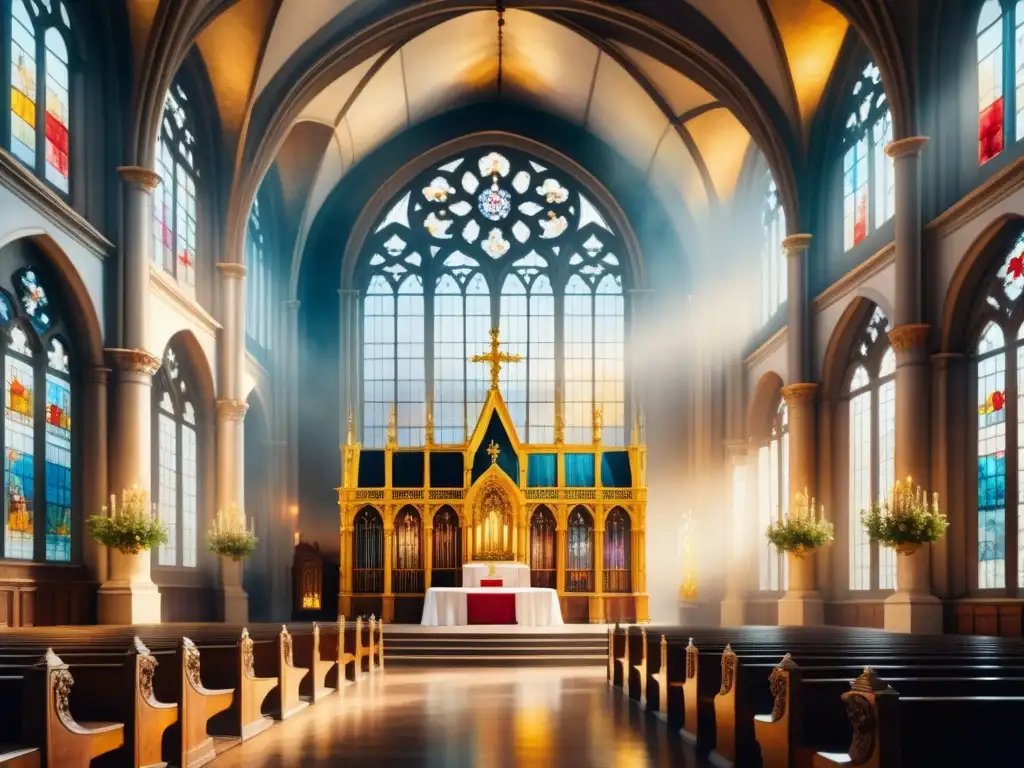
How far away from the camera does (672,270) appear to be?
30.3 metres

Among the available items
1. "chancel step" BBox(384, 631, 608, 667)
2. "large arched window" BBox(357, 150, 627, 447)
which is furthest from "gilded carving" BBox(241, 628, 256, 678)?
"large arched window" BBox(357, 150, 627, 447)

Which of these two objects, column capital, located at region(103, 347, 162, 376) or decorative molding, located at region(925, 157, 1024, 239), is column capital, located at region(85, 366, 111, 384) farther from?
decorative molding, located at region(925, 157, 1024, 239)

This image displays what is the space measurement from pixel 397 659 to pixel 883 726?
1634 centimetres

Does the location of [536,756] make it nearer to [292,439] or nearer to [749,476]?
[749,476]

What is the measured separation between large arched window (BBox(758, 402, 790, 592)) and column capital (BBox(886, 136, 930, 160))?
25.5 ft

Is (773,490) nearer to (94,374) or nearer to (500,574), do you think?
(500,574)

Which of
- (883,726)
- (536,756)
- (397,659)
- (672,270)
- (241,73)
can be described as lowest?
(397,659)

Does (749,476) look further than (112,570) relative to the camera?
Yes

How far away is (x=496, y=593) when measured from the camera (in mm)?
23984

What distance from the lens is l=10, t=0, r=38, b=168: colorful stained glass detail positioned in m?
15.7

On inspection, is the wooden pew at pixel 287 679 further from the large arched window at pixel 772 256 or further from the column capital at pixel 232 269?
the large arched window at pixel 772 256

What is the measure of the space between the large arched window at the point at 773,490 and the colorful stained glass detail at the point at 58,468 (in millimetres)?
13701

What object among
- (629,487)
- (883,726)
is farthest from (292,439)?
(883,726)

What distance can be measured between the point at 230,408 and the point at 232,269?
280 centimetres
